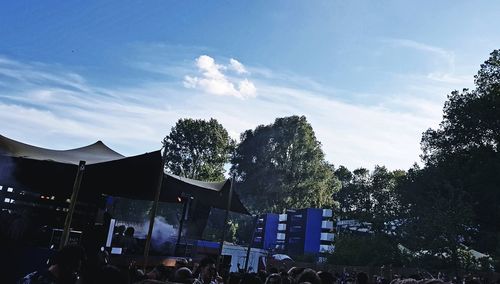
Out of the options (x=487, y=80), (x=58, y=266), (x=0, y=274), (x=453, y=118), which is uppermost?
(x=487, y=80)

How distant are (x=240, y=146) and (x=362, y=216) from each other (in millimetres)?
18931

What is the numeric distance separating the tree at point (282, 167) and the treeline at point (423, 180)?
109 mm

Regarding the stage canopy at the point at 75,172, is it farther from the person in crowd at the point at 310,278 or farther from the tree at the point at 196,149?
the tree at the point at 196,149

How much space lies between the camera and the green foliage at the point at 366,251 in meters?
Result: 26.8

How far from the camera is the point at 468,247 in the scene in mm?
24562

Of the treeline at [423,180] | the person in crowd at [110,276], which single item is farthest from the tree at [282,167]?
the person in crowd at [110,276]

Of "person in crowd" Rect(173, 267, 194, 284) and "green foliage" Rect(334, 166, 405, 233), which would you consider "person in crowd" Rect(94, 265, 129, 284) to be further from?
"green foliage" Rect(334, 166, 405, 233)

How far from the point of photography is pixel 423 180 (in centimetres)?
2748

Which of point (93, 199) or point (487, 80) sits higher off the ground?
point (487, 80)

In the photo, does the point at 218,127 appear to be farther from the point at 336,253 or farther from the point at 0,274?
the point at 0,274

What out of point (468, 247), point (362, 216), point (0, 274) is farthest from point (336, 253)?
point (0, 274)

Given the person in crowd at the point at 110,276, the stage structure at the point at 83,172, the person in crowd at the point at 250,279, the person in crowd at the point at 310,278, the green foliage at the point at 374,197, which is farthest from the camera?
the green foliage at the point at 374,197

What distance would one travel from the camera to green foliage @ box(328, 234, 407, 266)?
26.8 m

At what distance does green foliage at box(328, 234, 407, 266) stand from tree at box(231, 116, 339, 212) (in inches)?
469
